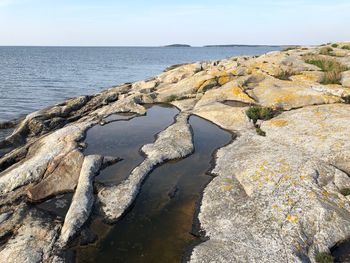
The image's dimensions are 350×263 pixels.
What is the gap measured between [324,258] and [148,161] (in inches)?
425

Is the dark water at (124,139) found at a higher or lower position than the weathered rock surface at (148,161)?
lower

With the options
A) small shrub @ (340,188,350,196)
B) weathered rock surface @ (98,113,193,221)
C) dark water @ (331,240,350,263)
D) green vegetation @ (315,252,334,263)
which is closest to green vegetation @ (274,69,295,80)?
weathered rock surface @ (98,113,193,221)

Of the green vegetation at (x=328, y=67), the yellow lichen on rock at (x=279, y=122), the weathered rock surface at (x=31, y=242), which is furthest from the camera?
the green vegetation at (x=328, y=67)

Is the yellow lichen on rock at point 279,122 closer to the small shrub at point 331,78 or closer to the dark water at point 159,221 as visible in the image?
the dark water at point 159,221

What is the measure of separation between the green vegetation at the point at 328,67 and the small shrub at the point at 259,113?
1270cm

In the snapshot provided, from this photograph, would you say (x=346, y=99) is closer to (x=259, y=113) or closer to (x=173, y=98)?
(x=259, y=113)

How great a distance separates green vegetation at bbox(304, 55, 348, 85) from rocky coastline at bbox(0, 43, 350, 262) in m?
5.03

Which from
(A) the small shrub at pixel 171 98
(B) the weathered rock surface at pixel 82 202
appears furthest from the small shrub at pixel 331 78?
(B) the weathered rock surface at pixel 82 202

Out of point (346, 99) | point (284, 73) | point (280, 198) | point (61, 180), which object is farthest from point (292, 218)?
point (284, 73)

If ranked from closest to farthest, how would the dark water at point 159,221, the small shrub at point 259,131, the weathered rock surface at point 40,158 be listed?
the dark water at point 159,221 → the weathered rock surface at point 40,158 → the small shrub at point 259,131

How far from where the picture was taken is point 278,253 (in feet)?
38.8

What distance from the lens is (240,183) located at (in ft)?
53.8

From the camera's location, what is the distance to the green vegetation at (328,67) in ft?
113

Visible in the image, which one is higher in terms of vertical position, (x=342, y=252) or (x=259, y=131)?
(x=259, y=131)
